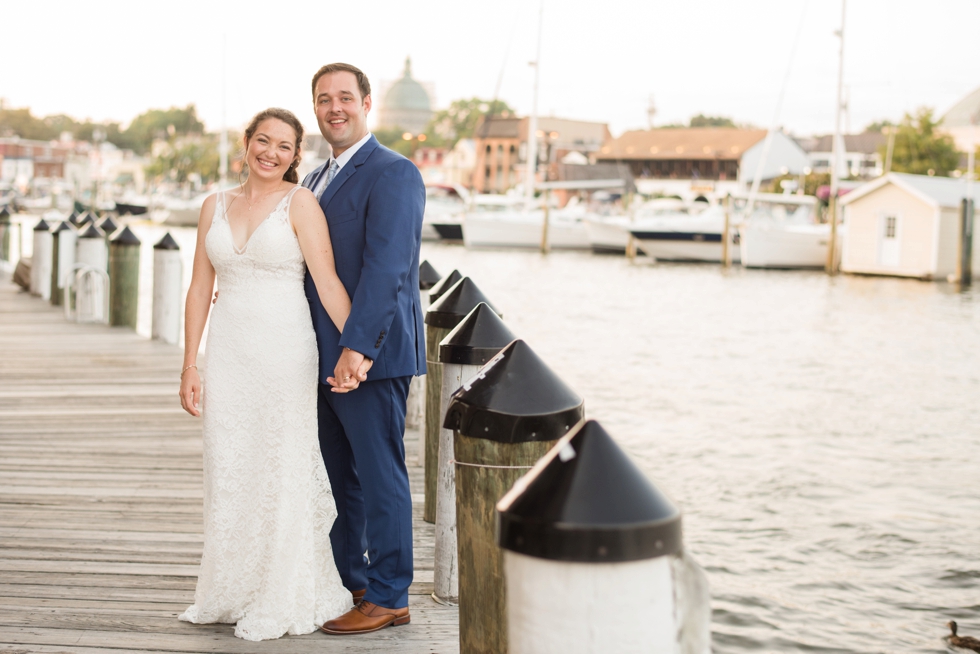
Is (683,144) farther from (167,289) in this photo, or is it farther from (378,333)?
(378,333)

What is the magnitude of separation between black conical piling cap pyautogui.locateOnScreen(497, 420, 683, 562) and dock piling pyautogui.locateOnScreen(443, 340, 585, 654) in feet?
3.03

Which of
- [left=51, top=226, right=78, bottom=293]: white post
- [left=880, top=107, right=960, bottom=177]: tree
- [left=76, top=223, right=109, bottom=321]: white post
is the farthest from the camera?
[left=880, top=107, right=960, bottom=177]: tree

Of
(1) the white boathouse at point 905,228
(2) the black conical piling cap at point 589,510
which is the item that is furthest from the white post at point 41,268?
(1) the white boathouse at point 905,228

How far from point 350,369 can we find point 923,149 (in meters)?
65.9

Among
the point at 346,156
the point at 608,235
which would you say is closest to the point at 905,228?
the point at 608,235

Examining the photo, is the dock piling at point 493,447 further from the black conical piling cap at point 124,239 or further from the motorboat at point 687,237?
the motorboat at point 687,237

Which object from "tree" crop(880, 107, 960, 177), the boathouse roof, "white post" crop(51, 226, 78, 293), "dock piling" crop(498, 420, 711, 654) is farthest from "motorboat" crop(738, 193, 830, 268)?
the boathouse roof

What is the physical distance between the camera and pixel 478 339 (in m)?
3.69

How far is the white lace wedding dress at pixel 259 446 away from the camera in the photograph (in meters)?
3.36

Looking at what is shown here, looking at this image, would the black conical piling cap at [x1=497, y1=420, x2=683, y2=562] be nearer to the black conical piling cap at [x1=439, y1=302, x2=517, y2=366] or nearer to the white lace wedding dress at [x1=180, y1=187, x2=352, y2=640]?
the white lace wedding dress at [x1=180, y1=187, x2=352, y2=640]

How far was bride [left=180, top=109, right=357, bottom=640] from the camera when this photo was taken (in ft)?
11.0

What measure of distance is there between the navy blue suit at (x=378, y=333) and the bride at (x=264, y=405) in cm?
7

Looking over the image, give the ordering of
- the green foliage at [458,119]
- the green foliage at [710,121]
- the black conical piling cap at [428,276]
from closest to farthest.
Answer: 1. the black conical piling cap at [428,276]
2. the green foliage at [458,119]
3. the green foliage at [710,121]

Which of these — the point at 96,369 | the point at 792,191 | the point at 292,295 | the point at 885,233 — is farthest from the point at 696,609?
the point at 792,191
